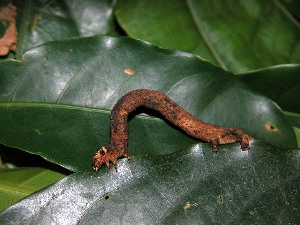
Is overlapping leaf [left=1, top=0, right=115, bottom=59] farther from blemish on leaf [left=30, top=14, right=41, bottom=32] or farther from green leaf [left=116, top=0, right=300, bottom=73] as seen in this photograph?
green leaf [left=116, top=0, right=300, bottom=73]

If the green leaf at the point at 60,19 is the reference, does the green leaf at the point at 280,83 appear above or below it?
below

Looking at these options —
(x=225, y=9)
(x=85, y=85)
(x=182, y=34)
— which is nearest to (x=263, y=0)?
(x=225, y=9)

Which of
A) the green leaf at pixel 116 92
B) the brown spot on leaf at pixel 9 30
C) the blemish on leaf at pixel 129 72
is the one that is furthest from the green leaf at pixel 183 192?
the brown spot on leaf at pixel 9 30

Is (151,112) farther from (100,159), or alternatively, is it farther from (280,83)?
(280,83)

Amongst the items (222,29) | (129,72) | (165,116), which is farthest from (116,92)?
(222,29)

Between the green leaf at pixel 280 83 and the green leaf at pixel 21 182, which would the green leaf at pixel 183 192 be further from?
the green leaf at pixel 280 83

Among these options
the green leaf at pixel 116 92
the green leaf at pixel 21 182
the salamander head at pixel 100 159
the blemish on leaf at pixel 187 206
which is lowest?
the green leaf at pixel 21 182

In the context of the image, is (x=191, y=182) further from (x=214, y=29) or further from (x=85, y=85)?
(x=214, y=29)
